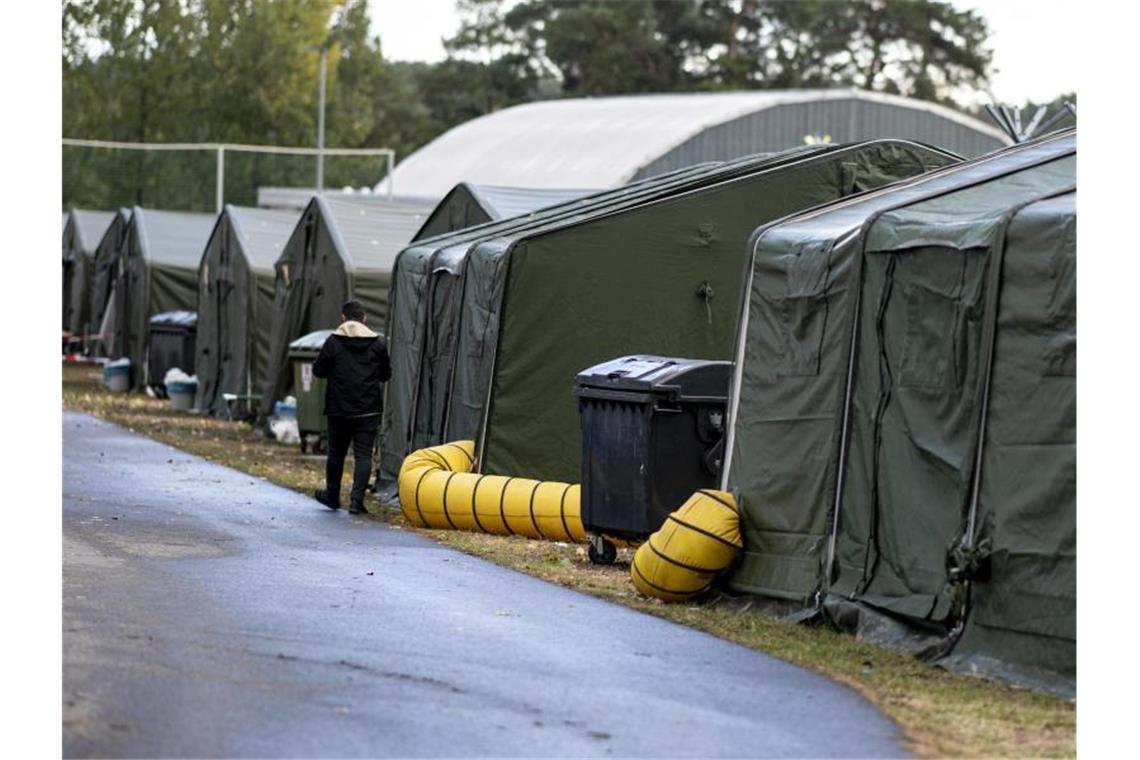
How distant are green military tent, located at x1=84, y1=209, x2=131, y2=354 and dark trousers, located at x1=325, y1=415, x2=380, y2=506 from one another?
Result: 21271 mm

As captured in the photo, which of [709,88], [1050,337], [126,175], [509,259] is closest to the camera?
[1050,337]

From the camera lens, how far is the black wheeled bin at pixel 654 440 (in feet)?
45.4

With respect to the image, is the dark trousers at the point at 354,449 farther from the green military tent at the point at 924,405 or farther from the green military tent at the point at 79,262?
the green military tent at the point at 79,262

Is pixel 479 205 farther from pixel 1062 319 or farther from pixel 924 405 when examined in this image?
pixel 1062 319

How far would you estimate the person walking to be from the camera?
18.1 metres

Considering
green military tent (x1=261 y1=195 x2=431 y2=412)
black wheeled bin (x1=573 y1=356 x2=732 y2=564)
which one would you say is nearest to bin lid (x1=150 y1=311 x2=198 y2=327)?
green military tent (x1=261 y1=195 x2=431 y2=412)

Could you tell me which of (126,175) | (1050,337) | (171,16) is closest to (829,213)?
(1050,337)

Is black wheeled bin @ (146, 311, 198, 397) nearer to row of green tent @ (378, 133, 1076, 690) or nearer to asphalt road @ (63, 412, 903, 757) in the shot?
row of green tent @ (378, 133, 1076, 690)

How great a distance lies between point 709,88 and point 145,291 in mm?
41011

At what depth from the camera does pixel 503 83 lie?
82812 mm

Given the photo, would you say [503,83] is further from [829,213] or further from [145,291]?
[829,213]

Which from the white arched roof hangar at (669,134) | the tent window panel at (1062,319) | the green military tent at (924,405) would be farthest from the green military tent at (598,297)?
the white arched roof hangar at (669,134)

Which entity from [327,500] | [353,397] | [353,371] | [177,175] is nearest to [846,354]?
[353,397]

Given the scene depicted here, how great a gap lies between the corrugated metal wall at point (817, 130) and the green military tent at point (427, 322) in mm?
28289
